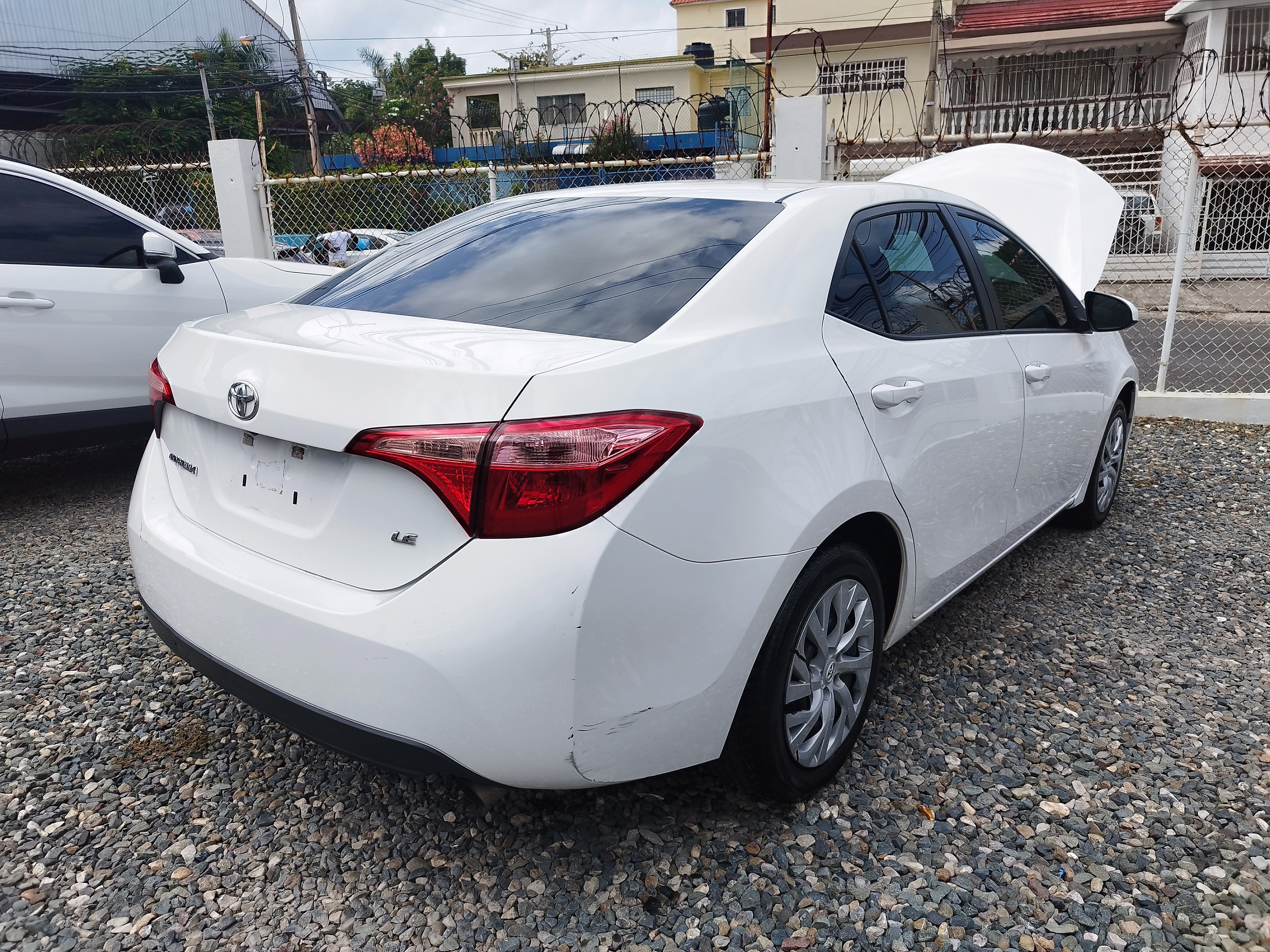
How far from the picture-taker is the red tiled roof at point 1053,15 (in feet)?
80.6

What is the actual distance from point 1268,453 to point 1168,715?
411 cm

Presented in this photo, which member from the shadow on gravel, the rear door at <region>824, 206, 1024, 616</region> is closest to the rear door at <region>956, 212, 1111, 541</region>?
the rear door at <region>824, 206, 1024, 616</region>

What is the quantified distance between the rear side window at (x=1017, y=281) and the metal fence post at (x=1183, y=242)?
3458 millimetres

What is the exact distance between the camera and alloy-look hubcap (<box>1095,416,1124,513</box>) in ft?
14.8

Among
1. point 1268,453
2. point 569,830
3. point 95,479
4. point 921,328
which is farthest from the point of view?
point 1268,453

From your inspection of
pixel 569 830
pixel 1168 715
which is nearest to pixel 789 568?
pixel 569 830

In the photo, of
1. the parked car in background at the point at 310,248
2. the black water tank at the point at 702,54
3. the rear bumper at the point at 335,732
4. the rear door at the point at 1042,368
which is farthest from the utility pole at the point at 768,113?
the black water tank at the point at 702,54

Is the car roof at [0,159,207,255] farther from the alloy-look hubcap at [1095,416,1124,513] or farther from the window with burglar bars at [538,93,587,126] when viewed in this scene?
the alloy-look hubcap at [1095,416,1124,513]

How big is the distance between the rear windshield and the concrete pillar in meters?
4.55

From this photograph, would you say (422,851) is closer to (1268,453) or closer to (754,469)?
(754,469)

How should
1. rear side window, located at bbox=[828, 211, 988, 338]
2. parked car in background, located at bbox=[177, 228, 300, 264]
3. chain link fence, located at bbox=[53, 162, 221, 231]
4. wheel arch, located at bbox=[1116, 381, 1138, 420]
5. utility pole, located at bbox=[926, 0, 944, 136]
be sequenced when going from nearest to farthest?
rear side window, located at bbox=[828, 211, 988, 338] → wheel arch, located at bbox=[1116, 381, 1138, 420] → chain link fence, located at bbox=[53, 162, 221, 231] → parked car in background, located at bbox=[177, 228, 300, 264] → utility pole, located at bbox=[926, 0, 944, 136]

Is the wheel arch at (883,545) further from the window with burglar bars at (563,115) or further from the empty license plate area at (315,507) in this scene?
the window with burglar bars at (563,115)

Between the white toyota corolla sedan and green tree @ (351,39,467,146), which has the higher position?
green tree @ (351,39,467,146)

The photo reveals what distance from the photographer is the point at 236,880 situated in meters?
2.21
